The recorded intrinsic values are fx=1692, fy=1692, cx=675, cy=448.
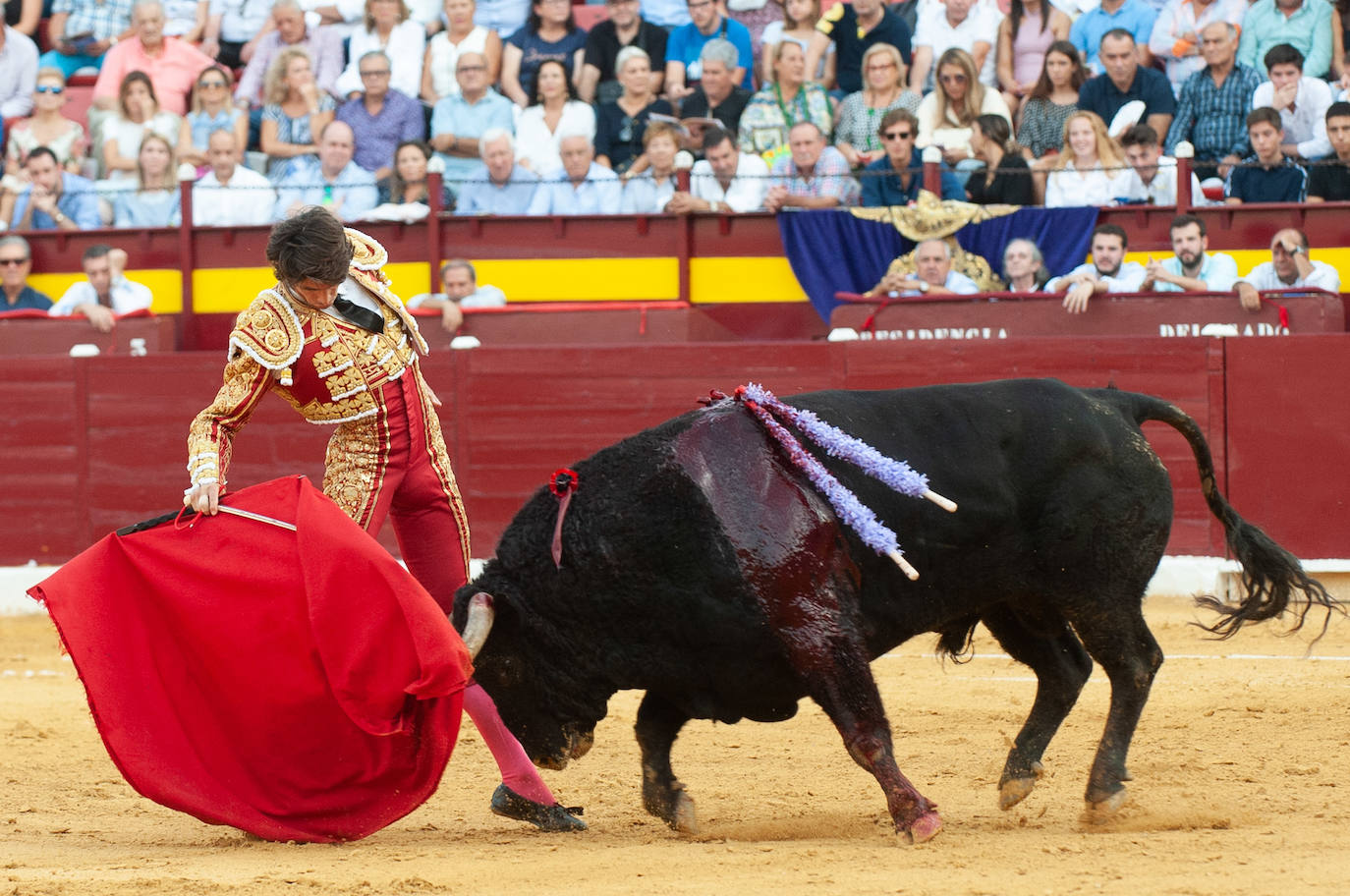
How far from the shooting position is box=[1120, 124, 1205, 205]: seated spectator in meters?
7.74

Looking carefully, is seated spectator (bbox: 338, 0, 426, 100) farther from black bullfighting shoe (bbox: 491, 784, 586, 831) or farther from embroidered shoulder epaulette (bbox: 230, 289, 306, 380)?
black bullfighting shoe (bbox: 491, 784, 586, 831)

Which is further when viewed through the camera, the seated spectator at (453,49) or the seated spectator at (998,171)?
the seated spectator at (453,49)

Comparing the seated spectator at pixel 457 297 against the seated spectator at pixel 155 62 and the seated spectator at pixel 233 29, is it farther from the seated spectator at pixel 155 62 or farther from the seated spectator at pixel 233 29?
the seated spectator at pixel 233 29

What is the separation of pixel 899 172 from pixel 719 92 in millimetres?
1304

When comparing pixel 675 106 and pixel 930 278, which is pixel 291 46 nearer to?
pixel 675 106

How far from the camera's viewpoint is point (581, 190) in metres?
8.55

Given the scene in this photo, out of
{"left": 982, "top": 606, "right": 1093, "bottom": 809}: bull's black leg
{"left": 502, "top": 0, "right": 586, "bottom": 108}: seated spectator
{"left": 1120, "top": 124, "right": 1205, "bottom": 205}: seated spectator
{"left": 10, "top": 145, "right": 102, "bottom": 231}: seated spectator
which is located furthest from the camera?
{"left": 502, "top": 0, "right": 586, "bottom": 108}: seated spectator

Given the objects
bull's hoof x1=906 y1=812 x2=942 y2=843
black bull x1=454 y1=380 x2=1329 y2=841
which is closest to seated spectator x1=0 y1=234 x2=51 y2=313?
black bull x1=454 y1=380 x2=1329 y2=841

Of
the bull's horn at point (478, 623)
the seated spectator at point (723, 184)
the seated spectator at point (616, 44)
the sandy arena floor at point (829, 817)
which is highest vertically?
the seated spectator at point (616, 44)

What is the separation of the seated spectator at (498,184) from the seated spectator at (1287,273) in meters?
3.46

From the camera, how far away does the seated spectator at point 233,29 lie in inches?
413

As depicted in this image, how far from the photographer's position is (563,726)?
392 centimetres

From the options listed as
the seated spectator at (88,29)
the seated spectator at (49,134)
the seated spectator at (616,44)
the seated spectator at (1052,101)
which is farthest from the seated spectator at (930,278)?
the seated spectator at (88,29)

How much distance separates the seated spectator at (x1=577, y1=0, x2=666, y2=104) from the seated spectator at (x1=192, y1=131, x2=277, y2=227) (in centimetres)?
180
